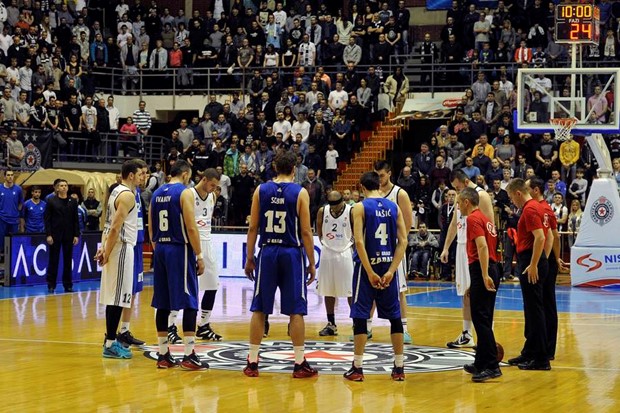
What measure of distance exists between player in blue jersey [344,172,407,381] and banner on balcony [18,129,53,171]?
17.3 meters

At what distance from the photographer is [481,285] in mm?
11180

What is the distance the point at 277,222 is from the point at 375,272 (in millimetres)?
1107

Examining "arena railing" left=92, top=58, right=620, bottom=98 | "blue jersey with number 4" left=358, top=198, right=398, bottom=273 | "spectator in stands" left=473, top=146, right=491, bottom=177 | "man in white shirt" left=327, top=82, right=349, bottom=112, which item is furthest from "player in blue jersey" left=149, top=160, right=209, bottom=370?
"arena railing" left=92, top=58, right=620, bottom=98

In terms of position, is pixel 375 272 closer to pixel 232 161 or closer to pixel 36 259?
pixel 36 259

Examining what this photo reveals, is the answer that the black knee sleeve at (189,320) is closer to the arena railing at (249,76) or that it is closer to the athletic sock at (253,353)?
the athletic sock at (253,353)

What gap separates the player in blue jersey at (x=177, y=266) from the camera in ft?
38.0

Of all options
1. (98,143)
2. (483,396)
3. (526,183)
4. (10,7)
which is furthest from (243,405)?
(10,7)

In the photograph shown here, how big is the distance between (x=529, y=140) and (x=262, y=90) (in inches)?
325

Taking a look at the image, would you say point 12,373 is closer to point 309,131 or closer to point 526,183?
point 526,183

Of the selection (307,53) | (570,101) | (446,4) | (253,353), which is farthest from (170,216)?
(446,4)

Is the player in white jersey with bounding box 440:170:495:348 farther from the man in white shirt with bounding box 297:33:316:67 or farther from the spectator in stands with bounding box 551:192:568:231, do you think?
the man in white shirt with bounding box 297:33:316:67

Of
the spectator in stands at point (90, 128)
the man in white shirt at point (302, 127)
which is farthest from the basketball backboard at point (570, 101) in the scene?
the spectator in stands at point (90, 128)

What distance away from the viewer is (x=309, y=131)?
29359mm

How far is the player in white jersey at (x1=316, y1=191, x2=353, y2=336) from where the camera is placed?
14148mm
